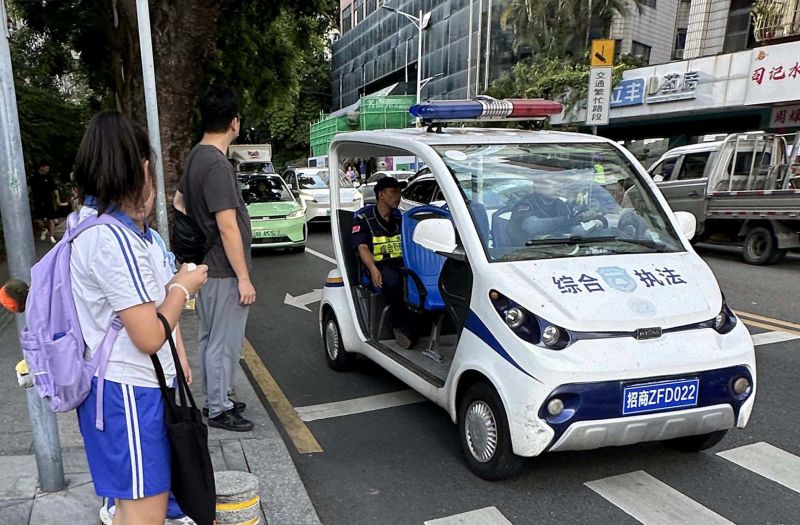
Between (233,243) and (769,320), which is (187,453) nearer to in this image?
(233,243)

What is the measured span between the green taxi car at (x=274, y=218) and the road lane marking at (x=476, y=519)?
8.36m

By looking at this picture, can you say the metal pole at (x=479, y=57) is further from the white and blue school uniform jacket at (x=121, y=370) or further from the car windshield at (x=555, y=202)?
the white and blue school uniform jacket at (x=121, y=370)

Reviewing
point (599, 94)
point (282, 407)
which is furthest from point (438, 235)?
point (599, 94)

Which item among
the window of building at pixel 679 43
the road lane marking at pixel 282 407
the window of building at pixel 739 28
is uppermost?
the window of building at pixel 679 43

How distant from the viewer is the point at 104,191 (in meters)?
1.78

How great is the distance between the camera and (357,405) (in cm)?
438

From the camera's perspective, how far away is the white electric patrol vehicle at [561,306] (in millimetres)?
2863

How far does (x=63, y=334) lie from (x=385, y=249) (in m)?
3.06

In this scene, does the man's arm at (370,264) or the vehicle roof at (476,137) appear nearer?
the vehicle roof at (476,137)

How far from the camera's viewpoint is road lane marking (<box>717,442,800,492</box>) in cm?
332

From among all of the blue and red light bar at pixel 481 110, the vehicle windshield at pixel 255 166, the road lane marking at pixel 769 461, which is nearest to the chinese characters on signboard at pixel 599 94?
the blue and red light bar at pixel 481 110

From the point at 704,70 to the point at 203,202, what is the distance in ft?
59.2

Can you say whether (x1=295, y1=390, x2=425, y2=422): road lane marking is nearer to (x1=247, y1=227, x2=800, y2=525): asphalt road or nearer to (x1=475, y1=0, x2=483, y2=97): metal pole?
(x1=247, y1=227, x2=800, y2=525): asphalt road

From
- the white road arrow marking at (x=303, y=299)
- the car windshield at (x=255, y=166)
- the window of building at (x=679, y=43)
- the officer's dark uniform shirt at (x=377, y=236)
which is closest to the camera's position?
the officer's dark uniform shirt at (x=377, y=236)
